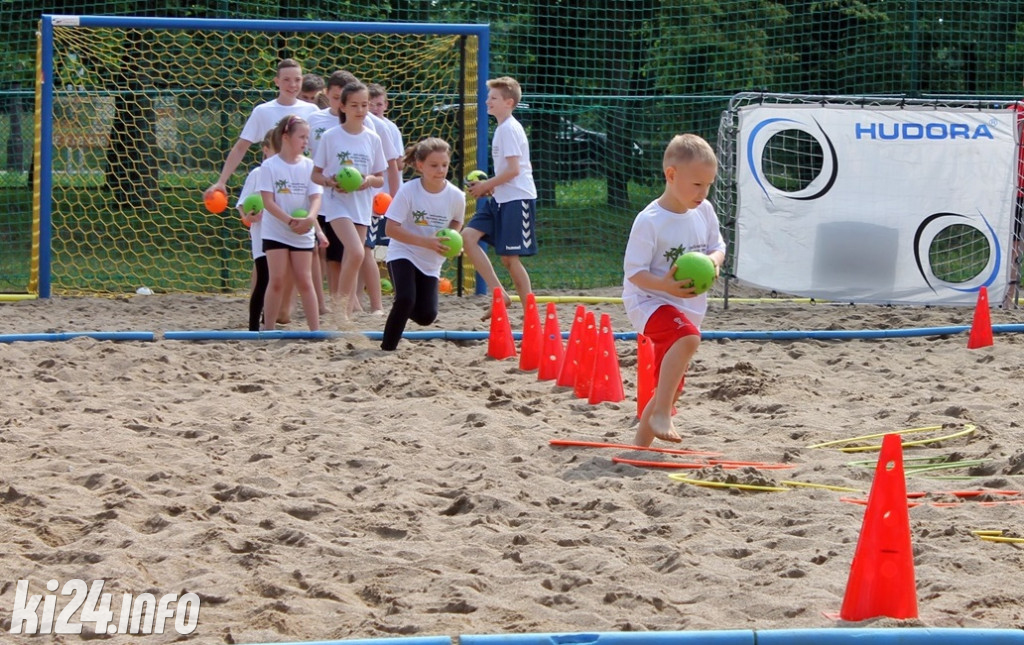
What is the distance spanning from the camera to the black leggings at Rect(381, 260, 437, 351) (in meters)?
8.61

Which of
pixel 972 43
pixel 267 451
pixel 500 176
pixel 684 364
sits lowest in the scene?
→ pixel 267 451

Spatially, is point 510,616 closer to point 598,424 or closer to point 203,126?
point 598,424

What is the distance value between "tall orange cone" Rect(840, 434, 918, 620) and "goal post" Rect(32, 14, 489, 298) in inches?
357

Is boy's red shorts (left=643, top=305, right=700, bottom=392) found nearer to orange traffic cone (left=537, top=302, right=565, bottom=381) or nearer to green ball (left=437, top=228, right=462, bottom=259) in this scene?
orange traffic cone (left=537, top=302, right=565, bottom=381)

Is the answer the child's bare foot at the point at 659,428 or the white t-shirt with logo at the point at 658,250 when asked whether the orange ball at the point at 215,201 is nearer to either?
the white t-shirt with logo at the point at 658,250

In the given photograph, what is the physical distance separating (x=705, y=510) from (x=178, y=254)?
33.0 feet

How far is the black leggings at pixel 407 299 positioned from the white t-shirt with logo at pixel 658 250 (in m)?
2.86

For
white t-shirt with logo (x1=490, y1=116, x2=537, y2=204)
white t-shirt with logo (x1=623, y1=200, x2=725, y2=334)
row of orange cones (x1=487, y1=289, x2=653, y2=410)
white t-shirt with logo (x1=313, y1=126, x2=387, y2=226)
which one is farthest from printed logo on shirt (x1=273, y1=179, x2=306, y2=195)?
white t-shirt with logo (x1=623, y1=200, x2=725, y2=334)

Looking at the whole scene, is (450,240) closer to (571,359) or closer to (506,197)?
(571,359)

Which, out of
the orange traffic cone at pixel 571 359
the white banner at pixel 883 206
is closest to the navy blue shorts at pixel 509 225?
the white banner at pixel 883 206

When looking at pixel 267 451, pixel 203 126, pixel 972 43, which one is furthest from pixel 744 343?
pixel 972 43

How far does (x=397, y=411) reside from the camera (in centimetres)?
687

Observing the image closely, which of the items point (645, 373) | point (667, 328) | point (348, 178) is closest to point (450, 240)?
point (348, 178)

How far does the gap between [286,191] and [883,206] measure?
559 centimetres
